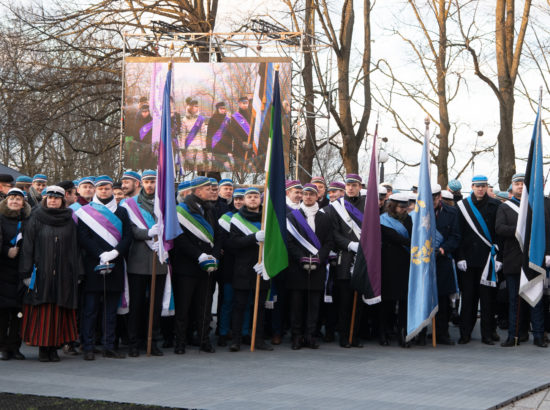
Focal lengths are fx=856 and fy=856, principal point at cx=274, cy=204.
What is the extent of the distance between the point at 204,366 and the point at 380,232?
9.51 ft

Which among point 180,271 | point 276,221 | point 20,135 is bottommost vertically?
point 180,271

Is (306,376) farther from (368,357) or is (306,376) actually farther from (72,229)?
(72,229)

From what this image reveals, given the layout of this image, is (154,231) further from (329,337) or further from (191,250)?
(329,337)

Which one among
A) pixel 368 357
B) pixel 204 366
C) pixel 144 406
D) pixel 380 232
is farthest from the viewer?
pixel 380 232

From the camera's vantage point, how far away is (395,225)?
10.8 meters

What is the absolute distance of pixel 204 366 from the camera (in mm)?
8727

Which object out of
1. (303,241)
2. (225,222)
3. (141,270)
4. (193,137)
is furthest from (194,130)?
(141,270)

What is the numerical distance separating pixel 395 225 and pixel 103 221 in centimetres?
372

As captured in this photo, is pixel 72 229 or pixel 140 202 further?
pixel 140 202

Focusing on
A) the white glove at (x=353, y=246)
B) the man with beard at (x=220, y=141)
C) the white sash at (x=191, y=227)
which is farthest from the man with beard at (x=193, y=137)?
the white sash at (x=191, y=227)

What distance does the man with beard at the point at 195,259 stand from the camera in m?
9.62

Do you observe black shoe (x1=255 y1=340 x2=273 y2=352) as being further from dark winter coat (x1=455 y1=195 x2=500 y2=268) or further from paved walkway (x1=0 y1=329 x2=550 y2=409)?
dark winter coat (x1=455 y1=195 x2=500 y2=268)

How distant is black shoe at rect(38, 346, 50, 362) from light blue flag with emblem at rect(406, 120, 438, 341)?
13.8 feet

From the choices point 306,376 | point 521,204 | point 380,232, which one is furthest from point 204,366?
point 521,204
